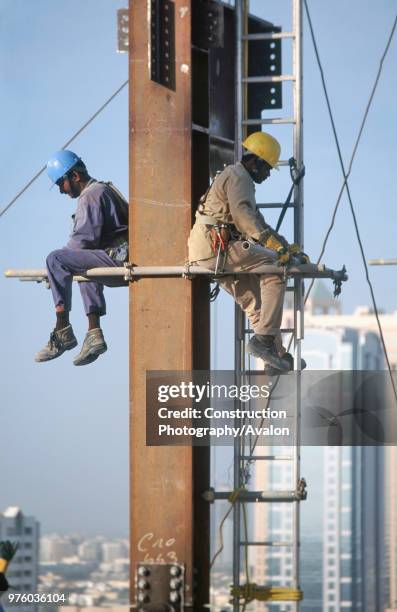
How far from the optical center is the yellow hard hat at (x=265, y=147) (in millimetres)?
14734

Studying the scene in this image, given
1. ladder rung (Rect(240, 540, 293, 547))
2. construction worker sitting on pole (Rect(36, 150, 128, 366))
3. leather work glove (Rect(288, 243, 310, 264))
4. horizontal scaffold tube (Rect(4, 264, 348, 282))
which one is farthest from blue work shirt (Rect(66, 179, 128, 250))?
ladder rung (Rect(240, 540, 293, 547))

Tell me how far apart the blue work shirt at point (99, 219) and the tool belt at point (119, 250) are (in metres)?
0.06

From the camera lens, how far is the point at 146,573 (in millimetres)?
14297

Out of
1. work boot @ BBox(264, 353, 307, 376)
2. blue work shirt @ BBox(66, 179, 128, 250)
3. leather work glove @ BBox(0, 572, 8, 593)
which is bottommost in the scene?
leather work glove @ BBox(0, 572, 8, 593)

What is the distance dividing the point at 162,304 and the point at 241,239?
2.93ft

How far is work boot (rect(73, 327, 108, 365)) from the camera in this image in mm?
15430

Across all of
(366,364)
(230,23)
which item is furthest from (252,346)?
(366,364)

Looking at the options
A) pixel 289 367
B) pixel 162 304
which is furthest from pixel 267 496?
pixel 162 304

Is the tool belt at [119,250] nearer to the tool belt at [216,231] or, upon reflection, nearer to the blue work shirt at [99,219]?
the blue work shirt at [99,219]

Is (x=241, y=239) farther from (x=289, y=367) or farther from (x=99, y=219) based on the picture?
(x=99, y=219)

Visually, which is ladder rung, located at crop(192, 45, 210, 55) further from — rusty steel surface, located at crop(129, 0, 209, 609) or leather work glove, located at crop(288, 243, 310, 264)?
leather work glove, located at crop(288, 243, 310, 264)

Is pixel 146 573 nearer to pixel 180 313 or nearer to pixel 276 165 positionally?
pixel 180 313

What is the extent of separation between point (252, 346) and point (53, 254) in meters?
1.94

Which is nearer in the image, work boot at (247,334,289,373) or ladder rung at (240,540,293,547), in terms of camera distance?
ladder rung at (240,540,293,547)
